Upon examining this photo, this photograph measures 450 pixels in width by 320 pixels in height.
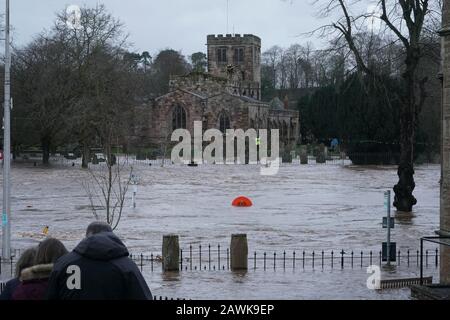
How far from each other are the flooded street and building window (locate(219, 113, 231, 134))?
1731 inches

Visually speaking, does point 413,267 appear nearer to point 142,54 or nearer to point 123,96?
point 123,96

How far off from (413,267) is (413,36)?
16.5 m

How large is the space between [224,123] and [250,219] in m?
72.5

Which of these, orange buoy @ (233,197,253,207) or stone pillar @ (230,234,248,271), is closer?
stone pillar @ (230,234,248,271)

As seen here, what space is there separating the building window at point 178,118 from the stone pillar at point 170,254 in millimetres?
86047

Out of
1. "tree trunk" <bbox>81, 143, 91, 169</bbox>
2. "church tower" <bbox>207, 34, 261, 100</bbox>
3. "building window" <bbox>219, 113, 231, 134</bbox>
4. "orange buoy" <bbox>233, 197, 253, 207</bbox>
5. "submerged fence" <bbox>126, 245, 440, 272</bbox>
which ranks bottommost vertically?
"submerged fence" <bbox>126, 245, 440, 272</bbox>

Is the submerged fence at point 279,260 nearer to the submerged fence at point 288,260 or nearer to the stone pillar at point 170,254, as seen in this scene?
the submerged fence at point 288,260

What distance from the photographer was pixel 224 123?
10531cm

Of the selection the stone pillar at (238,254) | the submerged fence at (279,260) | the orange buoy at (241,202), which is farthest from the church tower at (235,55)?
the stone pillar at (238,254)

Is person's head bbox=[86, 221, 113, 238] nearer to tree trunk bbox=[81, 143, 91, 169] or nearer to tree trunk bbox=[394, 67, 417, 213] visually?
tree trunk bbox=[394, 67, 417, 213]

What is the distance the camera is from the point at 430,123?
83.7 metres

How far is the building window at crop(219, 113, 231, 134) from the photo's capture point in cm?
10444

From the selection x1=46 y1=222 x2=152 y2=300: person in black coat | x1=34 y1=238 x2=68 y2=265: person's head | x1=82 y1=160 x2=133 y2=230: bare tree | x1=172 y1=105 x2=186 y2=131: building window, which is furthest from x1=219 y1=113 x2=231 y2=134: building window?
x1=46 y1=222 x2=152 y2=300: person in black coat
